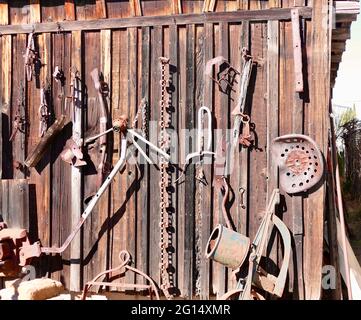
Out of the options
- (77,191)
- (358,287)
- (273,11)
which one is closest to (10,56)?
(77,191)

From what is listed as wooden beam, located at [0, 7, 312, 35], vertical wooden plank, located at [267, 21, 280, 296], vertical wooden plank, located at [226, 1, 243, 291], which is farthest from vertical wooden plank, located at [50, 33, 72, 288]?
vertical wooden plank, located at [267, 21, 280, 296]

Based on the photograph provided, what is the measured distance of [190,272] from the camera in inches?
179

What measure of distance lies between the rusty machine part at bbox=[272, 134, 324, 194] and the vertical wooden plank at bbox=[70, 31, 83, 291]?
78.9 inches

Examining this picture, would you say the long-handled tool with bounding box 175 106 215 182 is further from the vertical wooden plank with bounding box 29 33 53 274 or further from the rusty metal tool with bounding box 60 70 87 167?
the vertical wooden plank with bounding box 29 33 53 274

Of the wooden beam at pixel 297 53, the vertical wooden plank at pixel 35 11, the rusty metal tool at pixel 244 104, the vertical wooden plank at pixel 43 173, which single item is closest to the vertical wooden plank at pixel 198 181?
the rusty metal tool at pixel 244 104

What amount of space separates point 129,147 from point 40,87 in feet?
3.85

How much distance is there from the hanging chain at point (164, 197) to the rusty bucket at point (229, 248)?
22.4 inches

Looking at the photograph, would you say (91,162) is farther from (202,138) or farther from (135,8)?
(135,8)

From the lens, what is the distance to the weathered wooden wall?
4.39m

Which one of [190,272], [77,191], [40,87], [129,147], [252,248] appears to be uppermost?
[40,87]

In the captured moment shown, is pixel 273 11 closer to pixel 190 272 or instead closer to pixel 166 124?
pixel 166 124

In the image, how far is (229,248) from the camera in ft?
13.6

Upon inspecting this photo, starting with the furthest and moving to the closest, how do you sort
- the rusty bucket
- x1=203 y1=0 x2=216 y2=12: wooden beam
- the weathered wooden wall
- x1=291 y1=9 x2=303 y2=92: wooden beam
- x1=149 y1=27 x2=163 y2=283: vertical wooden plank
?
x1=149 y1=27 x2=163 y2=283: vertical wooden plank < x1=203 y1=0 x2=216 y2=12: wooden beam < the weathered wooden wall < x1=291 y1=9 x2=303 y2=92: wooden beam < the rusty bucket

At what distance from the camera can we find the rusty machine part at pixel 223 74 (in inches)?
177
